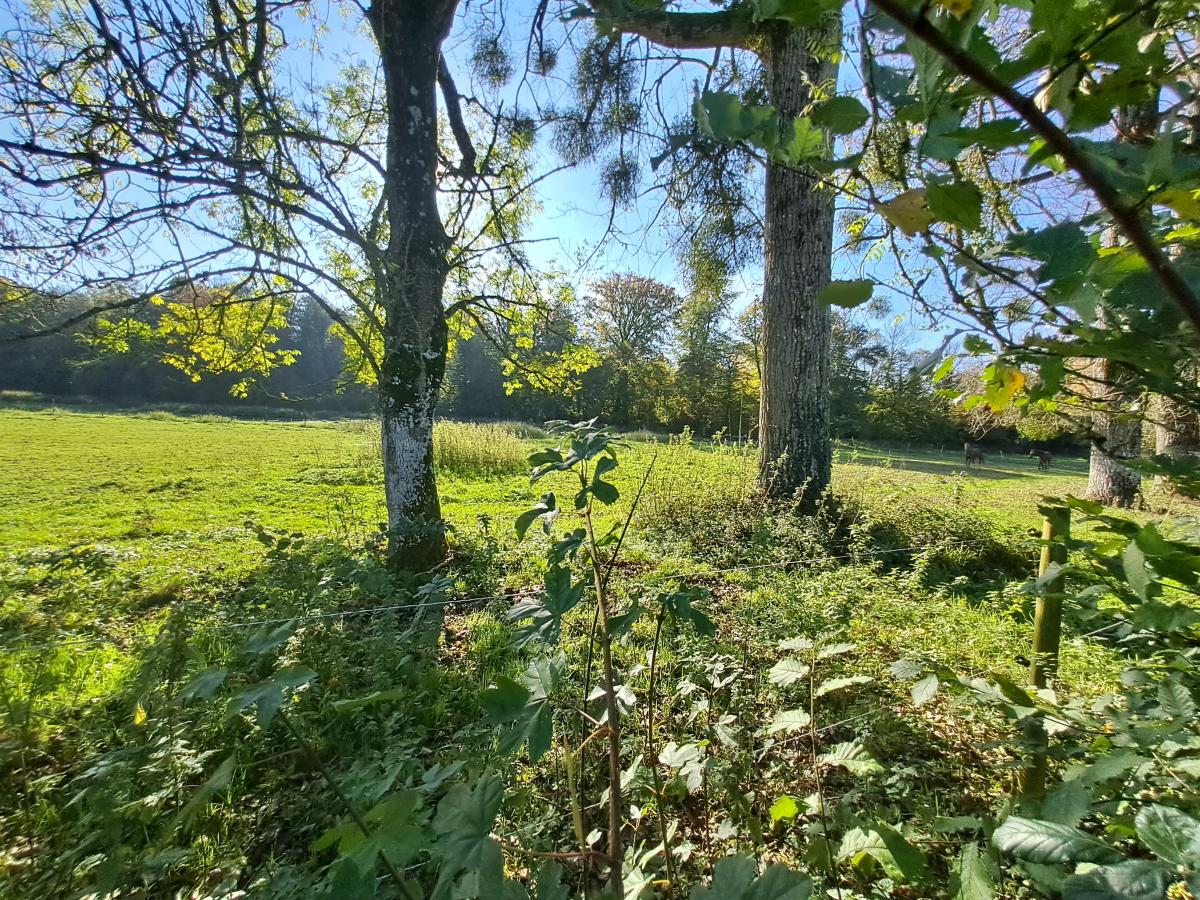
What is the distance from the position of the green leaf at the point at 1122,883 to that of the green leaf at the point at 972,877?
29 cm

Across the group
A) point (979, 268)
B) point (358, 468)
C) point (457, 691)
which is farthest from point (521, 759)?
point (358, 468)

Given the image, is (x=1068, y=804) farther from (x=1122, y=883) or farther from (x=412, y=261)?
(x=412, y=261)

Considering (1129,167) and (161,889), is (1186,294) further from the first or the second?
(161,889)

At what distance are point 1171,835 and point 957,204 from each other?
0.58m

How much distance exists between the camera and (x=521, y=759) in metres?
1.82

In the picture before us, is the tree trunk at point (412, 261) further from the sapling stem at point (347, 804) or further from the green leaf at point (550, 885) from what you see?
the green leaf at point (550, 885)

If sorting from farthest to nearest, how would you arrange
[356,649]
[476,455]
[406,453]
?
[476,455] → [406,453] → [356,649]

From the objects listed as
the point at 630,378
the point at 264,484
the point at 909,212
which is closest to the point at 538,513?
the point at 909,212

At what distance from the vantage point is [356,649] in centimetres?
257

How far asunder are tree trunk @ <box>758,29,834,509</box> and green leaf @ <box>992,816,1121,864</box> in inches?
171

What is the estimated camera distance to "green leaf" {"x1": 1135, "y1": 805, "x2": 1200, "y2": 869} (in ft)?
1.33

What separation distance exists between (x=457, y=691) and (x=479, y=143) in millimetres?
6216

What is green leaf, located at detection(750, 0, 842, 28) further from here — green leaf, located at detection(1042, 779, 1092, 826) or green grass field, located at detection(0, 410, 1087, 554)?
green grass field, located at detection(0, 410, 1087, 554)

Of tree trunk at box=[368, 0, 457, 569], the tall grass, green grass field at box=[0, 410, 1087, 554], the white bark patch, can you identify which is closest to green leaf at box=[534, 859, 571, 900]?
green grass field at box=[0, 410, 1087, 554]
